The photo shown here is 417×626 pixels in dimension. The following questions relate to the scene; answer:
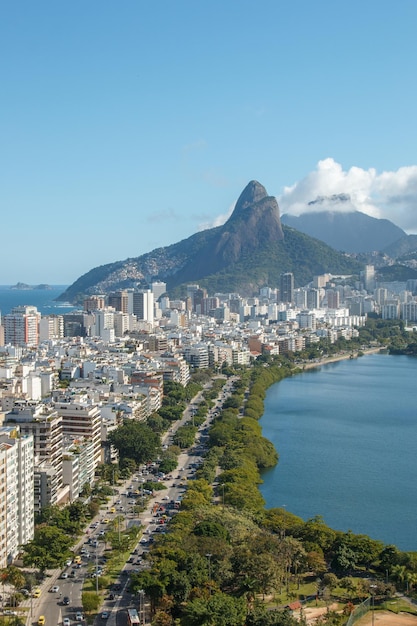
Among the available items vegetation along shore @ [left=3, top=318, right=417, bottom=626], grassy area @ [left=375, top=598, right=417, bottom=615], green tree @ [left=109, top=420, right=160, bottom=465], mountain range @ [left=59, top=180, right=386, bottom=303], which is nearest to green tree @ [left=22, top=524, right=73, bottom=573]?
vegetation along shore @ [left=3, top=318, right=417, bottom=626]

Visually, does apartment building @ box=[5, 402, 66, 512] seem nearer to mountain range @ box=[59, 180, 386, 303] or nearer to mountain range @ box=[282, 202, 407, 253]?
mountain range @ box=[59, 180, 386, 303]

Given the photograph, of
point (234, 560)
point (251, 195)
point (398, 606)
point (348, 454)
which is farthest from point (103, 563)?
point (251, 195)

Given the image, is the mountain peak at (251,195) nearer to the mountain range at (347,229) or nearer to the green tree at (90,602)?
the mountain range at (347,229)

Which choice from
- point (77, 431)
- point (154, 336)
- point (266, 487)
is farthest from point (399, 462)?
point (154, 336)

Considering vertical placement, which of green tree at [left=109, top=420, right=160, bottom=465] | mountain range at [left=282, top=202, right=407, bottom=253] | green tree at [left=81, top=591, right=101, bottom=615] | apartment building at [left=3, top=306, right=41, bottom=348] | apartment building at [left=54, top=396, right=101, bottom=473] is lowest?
green tree at [left=81, top=591, right=101, bottom=615]

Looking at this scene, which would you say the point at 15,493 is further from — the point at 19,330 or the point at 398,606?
the point at 19,330
